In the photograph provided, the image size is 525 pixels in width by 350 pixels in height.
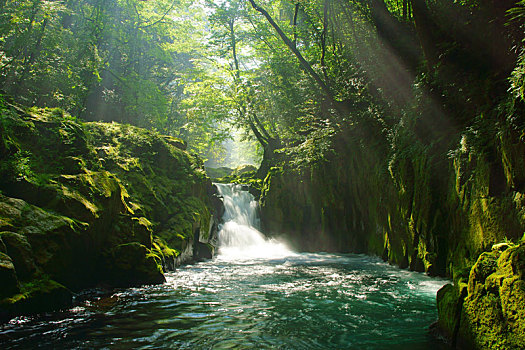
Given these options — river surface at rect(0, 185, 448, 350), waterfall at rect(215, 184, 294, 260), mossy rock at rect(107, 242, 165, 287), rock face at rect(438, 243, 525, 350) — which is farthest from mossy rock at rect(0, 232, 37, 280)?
waterfall at rect(215, 184, 294, 260)

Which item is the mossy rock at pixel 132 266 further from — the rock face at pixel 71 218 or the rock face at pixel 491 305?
the rock face at pixel 491 305

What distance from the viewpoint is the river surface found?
468 centimetres

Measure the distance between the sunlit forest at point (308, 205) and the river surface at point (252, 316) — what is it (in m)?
0.05

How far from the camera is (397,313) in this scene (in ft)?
19.5

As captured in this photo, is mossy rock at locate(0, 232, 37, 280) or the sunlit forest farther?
mossy rock at locate(0, 232, 37, 280)

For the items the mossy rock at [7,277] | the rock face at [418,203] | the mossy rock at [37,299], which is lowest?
the mossy rock at [37,299]

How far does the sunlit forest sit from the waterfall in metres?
0.16

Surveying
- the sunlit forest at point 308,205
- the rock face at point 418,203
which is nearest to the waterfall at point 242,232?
the sunlit forest at point 308,205

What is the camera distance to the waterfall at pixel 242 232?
1692cm

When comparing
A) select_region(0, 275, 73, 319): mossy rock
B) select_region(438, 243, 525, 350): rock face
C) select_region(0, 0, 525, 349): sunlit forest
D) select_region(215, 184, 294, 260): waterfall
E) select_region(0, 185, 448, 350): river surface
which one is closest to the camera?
select_region(438, 243, 525, 350): rock face

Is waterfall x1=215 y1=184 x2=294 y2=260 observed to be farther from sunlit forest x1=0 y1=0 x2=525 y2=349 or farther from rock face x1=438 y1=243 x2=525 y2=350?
rock face x1=438 y1=243 x2=525 y2=350

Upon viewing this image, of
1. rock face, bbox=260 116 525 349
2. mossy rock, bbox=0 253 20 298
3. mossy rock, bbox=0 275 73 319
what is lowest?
mossy rock, bbox=0 275 73 319

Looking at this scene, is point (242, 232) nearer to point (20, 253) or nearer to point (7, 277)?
point (20, 253)

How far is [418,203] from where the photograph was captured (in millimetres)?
9016
